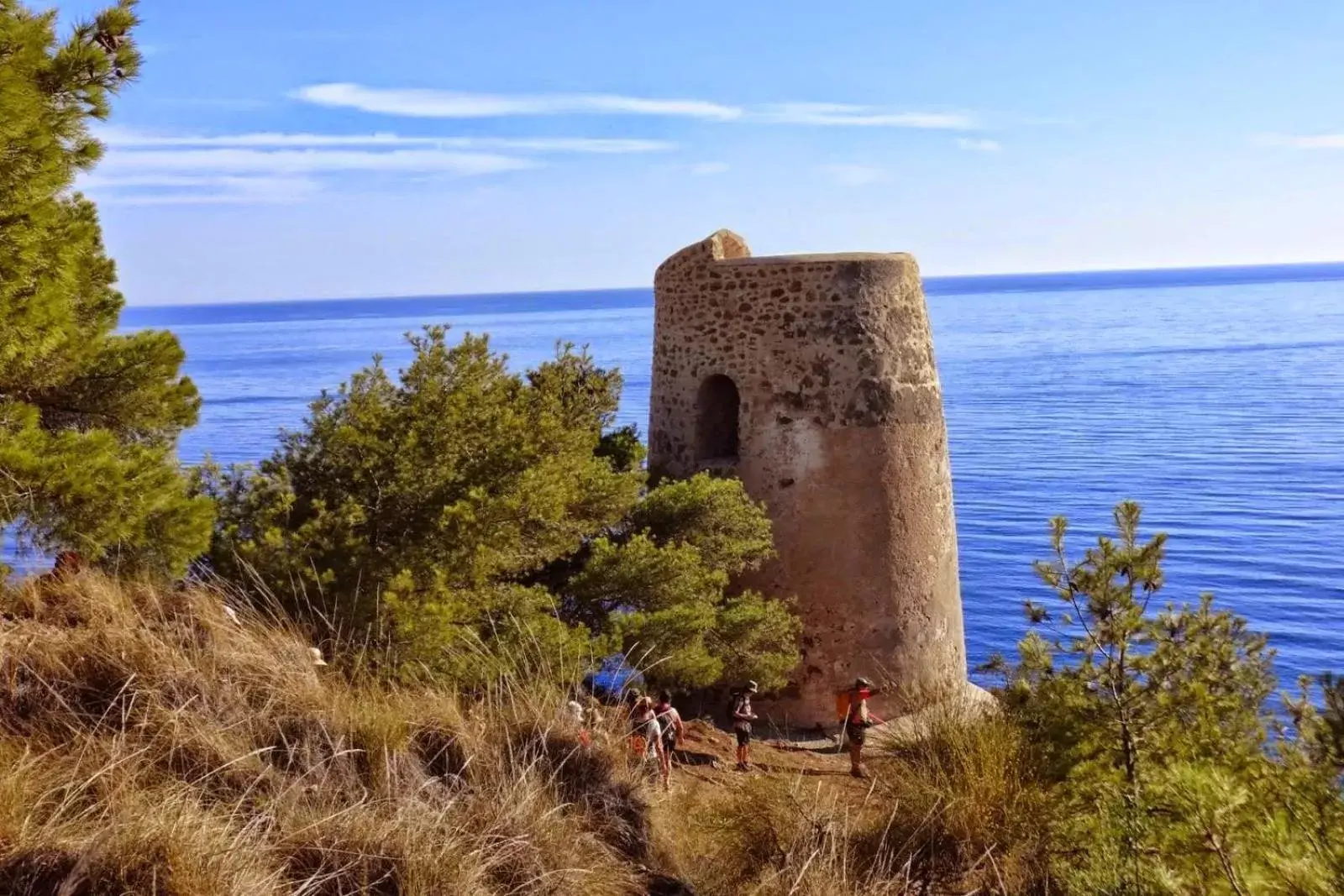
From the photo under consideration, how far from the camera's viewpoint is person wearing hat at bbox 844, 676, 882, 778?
1091 cm

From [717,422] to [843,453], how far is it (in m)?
1.75

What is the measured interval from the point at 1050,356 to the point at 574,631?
254 ft

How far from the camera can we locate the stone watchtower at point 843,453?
12.6m

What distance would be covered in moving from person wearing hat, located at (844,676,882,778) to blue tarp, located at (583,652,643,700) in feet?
6.44

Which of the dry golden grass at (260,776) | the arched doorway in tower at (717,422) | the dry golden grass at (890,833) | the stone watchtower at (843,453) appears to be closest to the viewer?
the dry golden grass at (260,776)

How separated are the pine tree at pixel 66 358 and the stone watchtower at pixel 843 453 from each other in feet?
18.6

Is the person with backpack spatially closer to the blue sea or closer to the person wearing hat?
the person wearing hat

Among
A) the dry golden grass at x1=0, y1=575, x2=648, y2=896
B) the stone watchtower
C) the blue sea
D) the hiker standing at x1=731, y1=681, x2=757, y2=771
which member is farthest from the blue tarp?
the blue sea

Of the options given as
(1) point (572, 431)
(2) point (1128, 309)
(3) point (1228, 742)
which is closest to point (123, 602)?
(1) point (572, 431)

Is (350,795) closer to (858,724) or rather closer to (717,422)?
(858,724)

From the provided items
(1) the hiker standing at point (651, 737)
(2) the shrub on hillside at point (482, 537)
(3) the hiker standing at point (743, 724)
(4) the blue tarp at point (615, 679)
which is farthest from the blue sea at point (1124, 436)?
(1) the hiker standing at point (651, 737)

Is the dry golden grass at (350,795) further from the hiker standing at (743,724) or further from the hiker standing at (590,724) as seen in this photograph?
the hiker standing at (743,724)

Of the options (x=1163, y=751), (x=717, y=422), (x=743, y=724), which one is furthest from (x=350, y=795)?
(x=717, y=422)

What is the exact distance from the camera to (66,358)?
33.3 ft
